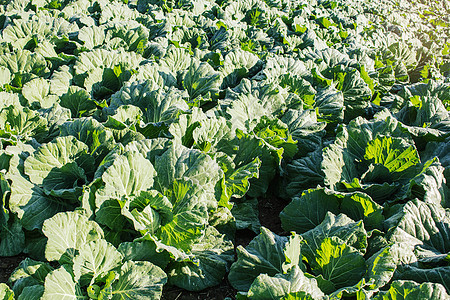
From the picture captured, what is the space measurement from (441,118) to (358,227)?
2.00m

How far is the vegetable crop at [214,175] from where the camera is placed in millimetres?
2572

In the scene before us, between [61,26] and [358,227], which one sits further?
[61,26]

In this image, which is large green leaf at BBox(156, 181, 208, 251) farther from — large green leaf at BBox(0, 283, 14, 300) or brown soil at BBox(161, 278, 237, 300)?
large green leaf at BBox(0, 283, 14, 300)

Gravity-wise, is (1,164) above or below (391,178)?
below

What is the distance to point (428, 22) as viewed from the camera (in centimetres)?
1134

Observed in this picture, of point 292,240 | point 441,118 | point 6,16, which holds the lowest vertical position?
point 6,16

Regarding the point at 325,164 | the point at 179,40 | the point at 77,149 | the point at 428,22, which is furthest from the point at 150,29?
the point at 428,22

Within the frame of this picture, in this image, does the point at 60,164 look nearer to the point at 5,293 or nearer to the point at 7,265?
the point at 7,265

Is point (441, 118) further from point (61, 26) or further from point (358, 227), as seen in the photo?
point (61, 26)

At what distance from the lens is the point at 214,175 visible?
305cm

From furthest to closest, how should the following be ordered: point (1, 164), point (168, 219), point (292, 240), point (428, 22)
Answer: point (428, 22)
point (1, 164)
point (168, 219)
point (292, 240)

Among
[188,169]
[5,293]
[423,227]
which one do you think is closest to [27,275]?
[5,293]

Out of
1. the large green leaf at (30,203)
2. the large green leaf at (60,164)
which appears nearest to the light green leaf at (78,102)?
the large green leaf at (60,164)

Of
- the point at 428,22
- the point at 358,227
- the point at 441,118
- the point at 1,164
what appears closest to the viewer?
the point at 358,227
